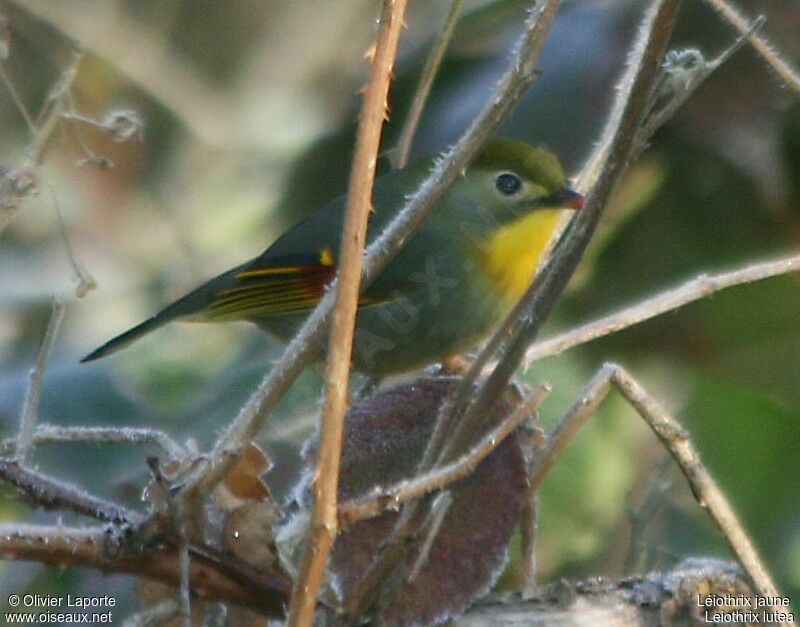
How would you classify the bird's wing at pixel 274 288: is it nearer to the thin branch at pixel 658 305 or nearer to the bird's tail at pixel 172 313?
the bird's tail at pixel 172 313

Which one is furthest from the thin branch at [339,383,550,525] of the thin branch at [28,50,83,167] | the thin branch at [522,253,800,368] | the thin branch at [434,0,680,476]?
the thin branch at [28,50,83,167]

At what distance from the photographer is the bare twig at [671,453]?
3.39 ft

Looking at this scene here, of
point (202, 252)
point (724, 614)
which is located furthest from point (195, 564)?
point (202, 252)

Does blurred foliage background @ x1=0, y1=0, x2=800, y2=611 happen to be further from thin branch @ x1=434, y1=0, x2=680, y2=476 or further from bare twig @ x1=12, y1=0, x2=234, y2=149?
thin branch @ x1=434, y1=0, x2=680, y2=476

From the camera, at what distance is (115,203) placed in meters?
2.64

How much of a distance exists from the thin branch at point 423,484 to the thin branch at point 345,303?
0.04m

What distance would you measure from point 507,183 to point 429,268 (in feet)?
0.55

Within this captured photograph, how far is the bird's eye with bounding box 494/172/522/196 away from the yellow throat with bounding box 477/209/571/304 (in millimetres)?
42

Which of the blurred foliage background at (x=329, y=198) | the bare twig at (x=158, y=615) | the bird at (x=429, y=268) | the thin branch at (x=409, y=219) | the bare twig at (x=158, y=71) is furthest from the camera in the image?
the bare twig at (x=158, y=71)

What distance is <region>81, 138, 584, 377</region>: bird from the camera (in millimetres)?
1533

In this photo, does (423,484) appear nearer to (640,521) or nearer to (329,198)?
(640,521)

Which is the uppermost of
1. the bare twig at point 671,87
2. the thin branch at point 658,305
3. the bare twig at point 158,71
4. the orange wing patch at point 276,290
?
the bare twig at point 158,71

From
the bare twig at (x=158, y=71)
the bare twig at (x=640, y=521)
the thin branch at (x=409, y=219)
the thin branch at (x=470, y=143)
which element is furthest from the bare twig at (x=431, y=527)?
the bare twig at (x=158, y=71)

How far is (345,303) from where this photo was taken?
73 centimetres
